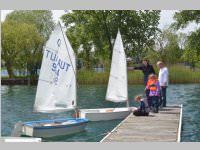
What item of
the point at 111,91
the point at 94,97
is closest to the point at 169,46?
the point at 94,97

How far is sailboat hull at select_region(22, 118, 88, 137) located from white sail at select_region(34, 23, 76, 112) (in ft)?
2.22

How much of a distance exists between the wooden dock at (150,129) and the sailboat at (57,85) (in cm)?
205

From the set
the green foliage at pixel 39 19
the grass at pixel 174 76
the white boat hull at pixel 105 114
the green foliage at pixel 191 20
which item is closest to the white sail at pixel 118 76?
the white boat hull at pixel 105 114

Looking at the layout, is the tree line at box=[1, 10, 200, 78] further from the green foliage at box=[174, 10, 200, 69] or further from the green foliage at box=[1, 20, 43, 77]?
the green foliage at box=[174, 10, 200, 69]

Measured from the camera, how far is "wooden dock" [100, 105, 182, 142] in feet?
42.5

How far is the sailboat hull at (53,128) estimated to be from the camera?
14.9 m

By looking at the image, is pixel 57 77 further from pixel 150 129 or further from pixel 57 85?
pixel 150 129

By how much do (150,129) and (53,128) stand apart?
3.28 meters

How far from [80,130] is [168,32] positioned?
147 ft

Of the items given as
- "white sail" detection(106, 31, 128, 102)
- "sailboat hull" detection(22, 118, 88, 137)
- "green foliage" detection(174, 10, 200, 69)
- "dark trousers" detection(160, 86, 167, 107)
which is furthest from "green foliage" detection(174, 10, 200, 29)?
"sailboat hull" detection(22, 118, 88, 137)

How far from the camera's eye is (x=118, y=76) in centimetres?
2033

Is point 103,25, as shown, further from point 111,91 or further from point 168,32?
point 111,91

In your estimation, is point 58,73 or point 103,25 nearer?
point 58,73

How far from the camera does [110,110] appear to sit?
64.9 ft
